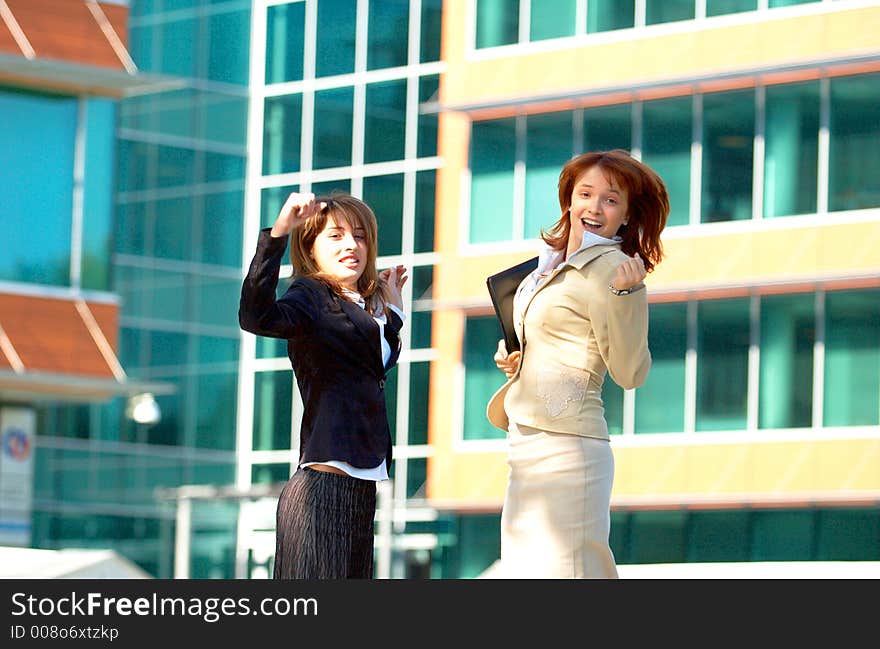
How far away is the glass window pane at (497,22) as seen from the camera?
105ft

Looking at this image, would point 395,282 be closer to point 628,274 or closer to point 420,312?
point 628,274

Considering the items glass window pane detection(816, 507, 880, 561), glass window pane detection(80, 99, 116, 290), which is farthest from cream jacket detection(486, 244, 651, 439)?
glass window pane detection(816, 507, 880, 561)

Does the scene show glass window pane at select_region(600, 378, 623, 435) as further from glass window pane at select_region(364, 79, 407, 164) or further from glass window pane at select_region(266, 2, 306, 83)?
glass window pane at select_region(266, 2, 306, 83)

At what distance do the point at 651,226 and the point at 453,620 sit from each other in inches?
60.7

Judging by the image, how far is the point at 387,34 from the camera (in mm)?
37438

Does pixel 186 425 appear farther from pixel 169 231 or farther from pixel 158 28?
pixel 158 28

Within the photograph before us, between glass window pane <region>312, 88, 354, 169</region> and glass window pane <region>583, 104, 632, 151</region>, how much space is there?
7.09m

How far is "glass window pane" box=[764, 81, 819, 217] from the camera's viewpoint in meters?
28.6

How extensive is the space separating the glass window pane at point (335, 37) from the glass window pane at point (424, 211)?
3.06m

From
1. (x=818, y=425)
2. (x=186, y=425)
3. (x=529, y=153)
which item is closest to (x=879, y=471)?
(x=818, y=425)

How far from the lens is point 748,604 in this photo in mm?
3910

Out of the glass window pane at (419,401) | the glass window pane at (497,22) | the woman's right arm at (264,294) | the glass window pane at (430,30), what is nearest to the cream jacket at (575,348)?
the woman's right arm at (264,294)

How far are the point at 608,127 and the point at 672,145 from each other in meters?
1.47

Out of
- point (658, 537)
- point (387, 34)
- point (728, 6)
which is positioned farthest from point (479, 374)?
point (387, 34)
